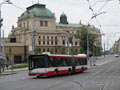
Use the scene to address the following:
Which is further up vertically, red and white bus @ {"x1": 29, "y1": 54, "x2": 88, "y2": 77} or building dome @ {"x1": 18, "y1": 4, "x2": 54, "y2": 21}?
building dome @ {"x1": 18, "y1": 4, "x2": 54, "y2": 21}

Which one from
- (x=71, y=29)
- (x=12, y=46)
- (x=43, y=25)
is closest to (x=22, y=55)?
(x=12, y=46)

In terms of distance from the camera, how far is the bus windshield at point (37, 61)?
94.6 ft

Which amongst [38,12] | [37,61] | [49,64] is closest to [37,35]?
[38,12]

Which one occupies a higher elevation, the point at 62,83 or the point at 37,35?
the point at 37,35

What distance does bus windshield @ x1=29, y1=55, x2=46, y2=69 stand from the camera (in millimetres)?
28828

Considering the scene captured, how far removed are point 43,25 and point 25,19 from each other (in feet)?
25.9

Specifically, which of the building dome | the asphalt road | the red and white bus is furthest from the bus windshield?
the building dome

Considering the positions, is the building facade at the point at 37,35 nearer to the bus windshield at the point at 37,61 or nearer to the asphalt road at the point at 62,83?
the bus windshield at the point at 37,61

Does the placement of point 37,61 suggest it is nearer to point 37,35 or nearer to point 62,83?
point 62,83

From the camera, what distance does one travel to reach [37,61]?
95.1 feet

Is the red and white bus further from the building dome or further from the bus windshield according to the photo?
the building dome

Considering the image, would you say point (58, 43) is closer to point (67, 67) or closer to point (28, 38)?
point (28, 38)

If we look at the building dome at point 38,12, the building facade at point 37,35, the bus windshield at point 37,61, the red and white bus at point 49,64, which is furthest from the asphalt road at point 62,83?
the building dome at point 38,12

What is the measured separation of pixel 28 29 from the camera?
12125 cm
